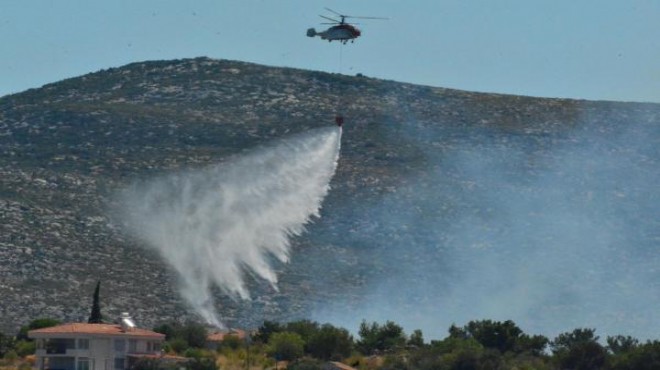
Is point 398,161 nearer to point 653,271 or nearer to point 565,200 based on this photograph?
point 565,200

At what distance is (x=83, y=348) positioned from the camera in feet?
385

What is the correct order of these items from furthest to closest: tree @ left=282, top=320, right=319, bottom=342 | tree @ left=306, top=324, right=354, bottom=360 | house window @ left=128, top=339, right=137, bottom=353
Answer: tree @ left=282, top=320, right=319, bottom=342
tree @ left=306, top=324, right=354, bottom=360
house window @ left=128, top=339, right=137, bottom=353

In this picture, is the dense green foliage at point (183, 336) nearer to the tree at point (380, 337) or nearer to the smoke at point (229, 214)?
the tree at point (380, 337)

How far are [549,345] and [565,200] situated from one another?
50561 mm

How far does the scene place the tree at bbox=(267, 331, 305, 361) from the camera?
4924 inches

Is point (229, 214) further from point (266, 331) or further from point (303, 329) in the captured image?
point (303, 329)

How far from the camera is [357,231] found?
17338cm

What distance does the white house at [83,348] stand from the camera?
11731cm

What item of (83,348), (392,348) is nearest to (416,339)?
(392,348)

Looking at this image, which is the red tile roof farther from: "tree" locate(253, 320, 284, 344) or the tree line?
"tree" locate(253, 320, 284, 344)

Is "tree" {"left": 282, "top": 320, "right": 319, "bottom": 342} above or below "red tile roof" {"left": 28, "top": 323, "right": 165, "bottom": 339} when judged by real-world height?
above

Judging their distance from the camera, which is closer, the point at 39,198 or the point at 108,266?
the point at 108,266

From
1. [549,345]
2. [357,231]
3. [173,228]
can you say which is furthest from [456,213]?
[549,345]

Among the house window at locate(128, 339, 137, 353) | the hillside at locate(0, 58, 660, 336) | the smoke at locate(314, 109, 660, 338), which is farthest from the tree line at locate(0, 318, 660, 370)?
the smoke at locate(314, 109, 660, 338)
